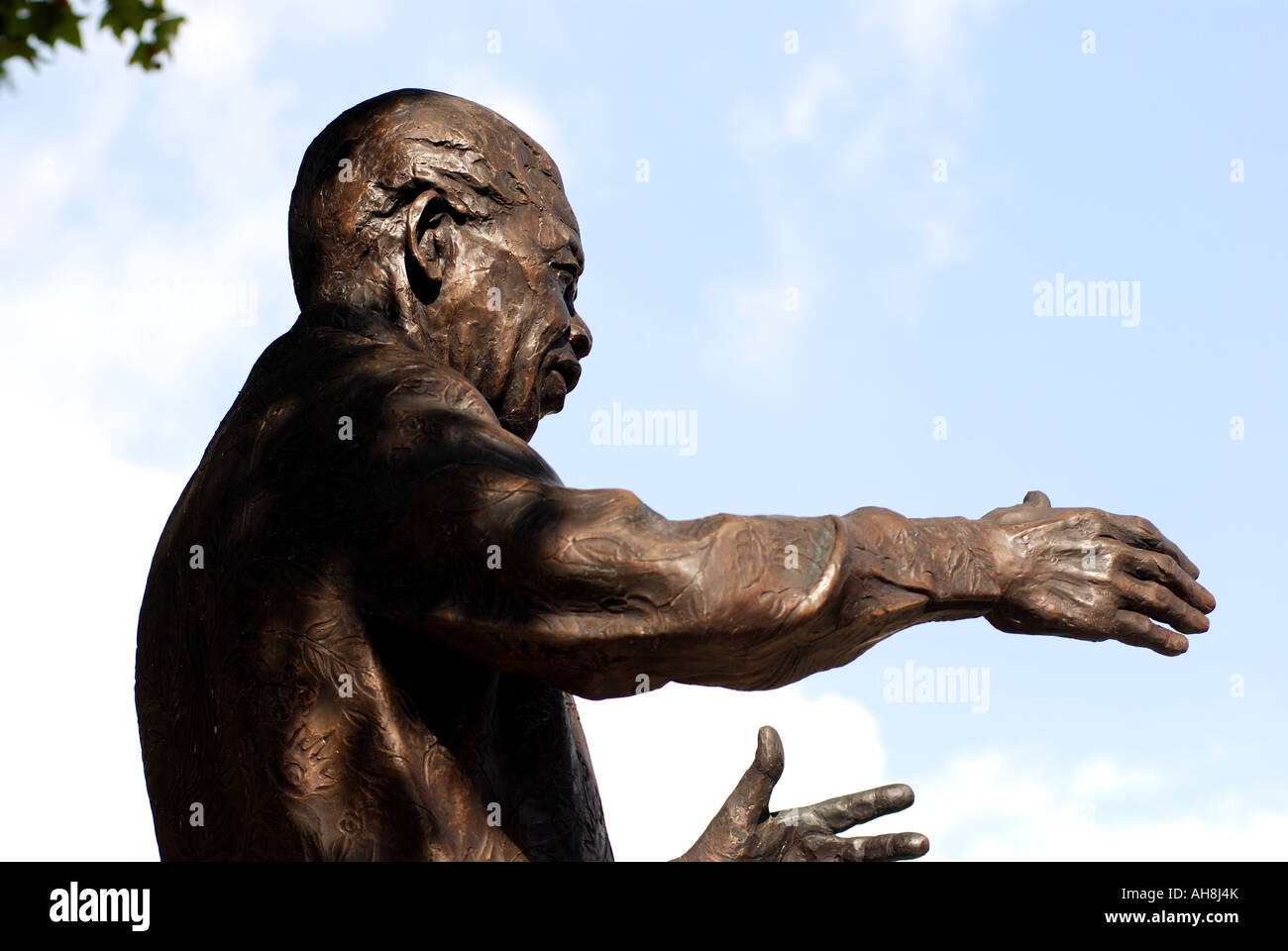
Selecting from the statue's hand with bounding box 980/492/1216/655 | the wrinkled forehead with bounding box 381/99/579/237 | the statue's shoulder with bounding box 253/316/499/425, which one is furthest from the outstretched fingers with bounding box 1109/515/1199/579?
the wrinkled forehead with bounding box 381/99/579/237

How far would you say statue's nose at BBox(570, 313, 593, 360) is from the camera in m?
5.83

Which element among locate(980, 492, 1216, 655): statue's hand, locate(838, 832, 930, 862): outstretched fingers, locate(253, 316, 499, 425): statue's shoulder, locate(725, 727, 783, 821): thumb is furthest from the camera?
locate(725, 727, 783, 821): thumb

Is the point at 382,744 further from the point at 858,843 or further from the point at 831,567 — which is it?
the point at 858,843

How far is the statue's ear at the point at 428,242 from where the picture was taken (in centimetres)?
560

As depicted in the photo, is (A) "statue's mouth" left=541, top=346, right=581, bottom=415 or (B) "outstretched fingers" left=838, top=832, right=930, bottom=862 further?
(B) "outstretched fingers" left=838, top=832, right=930, bottom=862

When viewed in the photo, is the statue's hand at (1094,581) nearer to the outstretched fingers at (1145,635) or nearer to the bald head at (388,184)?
the outstretched fingers at (1145,635)

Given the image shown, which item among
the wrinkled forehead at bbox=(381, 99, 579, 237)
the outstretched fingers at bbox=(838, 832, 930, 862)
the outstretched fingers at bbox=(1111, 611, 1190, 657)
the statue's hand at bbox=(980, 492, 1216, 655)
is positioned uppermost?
the wrinkled forehead at bbox=(381, 99, 579, 237)

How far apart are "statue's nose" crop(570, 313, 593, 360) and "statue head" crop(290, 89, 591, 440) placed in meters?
0.04

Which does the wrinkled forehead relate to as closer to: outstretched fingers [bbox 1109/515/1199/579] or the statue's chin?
the statue's chin

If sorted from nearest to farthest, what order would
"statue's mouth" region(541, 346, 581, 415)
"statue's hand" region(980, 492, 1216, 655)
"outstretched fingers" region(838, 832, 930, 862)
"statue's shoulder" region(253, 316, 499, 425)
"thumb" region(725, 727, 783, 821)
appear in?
"statue's hand" region(980, 492, 1216, 655)
"statue's shoulder" region(253, 316, 499, 425)
"statue's mouth" region(541, 346, 581, 415)
"outstretched fingers" region(838, 832, 930, 862)
"thumb" region(725, 727, 783, 821)

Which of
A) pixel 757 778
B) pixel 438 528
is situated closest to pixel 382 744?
pixel 438 528

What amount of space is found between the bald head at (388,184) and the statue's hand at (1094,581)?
1.95m

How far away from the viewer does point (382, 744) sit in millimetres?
4824

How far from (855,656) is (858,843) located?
1.71 m
